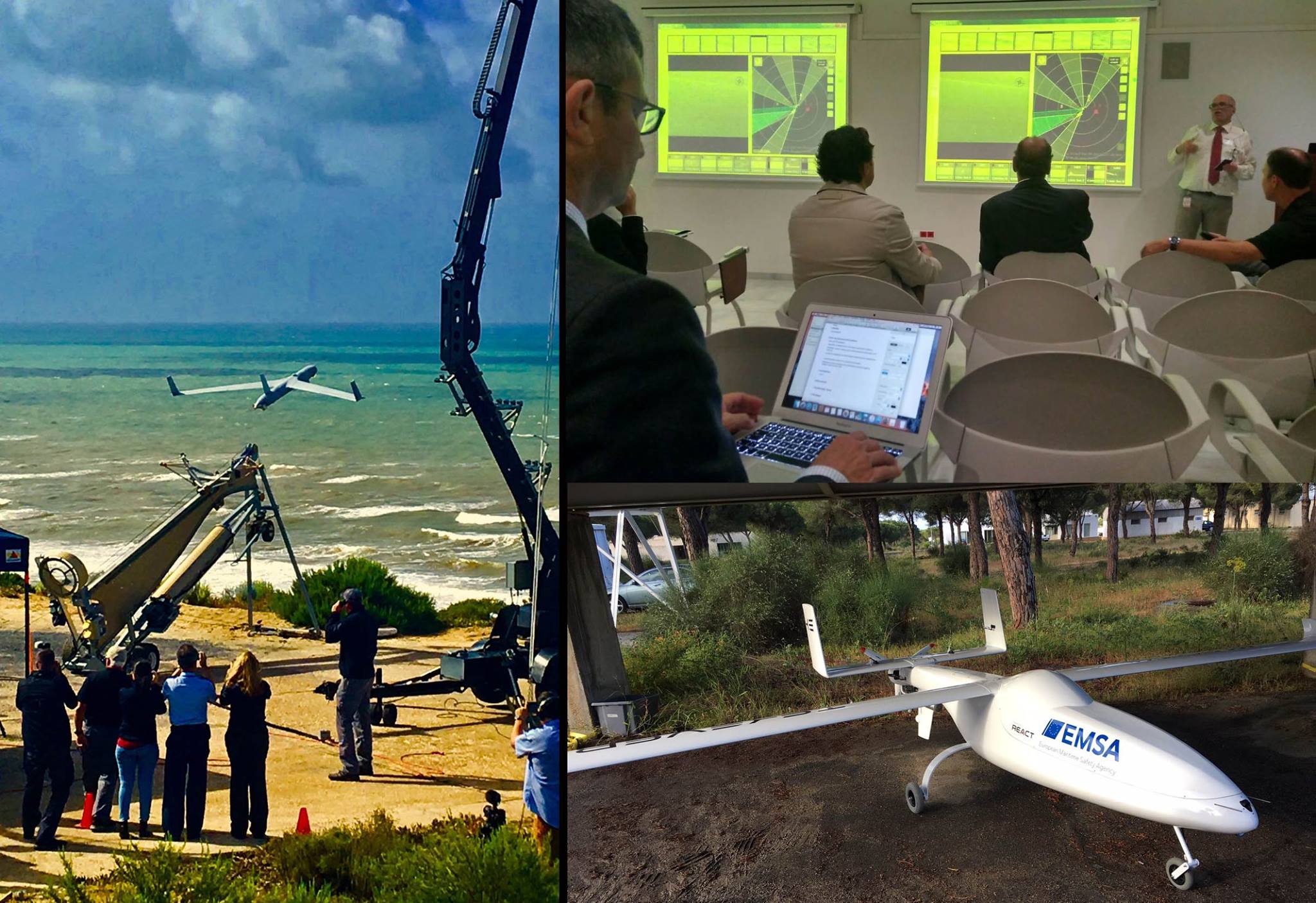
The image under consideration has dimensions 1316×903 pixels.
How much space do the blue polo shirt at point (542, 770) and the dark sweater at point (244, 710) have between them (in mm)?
829

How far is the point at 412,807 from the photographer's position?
3465 millimetres

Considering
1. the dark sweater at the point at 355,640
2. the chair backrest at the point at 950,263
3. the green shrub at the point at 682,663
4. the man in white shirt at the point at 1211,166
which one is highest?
the man in white shirt at the point at 1211,166

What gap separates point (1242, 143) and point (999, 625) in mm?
3370

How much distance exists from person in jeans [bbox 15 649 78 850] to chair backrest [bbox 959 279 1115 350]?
3.32 meters

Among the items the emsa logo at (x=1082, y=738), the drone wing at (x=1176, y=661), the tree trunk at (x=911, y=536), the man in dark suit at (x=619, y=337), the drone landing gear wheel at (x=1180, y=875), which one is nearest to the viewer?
the man in dark suit at (x=619, y=337)

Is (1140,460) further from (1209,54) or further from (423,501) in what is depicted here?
(423,501)

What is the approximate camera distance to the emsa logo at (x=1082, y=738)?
4.57 m

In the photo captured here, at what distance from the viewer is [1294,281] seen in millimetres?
4098

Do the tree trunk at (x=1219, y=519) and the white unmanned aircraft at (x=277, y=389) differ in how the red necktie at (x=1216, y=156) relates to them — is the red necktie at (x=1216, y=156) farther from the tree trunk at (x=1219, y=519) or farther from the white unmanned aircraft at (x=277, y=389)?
the tree trunk at (x=1219, y=519)

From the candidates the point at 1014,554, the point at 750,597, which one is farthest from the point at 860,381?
the point at 1014,554

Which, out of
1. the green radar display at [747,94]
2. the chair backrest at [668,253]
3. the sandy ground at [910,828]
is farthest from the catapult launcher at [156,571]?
the sandy ground at [910,828]

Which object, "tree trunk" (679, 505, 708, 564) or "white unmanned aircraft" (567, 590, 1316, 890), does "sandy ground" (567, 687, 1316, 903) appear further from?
"tree trunk" (679, 505, 708, 564)

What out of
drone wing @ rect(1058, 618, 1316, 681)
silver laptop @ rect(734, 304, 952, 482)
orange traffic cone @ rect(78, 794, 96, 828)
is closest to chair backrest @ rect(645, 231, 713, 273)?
silver laptop @ rect(734, 304, 952, 482)

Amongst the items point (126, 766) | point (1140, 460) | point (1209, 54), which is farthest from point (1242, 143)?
point (126, 766)
